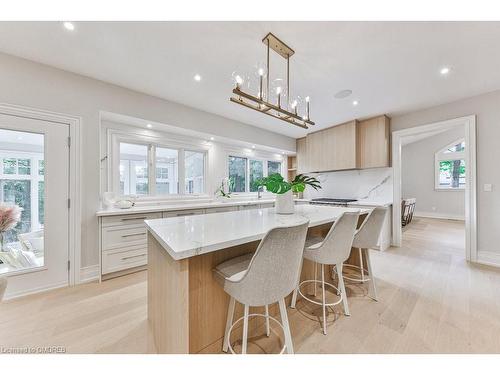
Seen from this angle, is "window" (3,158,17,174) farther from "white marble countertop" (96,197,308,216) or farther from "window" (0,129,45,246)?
"white marble countertop" (96,197,308,216)

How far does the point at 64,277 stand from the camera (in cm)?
224

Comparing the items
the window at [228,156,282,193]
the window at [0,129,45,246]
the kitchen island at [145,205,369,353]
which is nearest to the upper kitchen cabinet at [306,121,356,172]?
the window at [228,156,282,193]

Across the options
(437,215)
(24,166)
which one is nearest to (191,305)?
(24,166)

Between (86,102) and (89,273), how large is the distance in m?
2.09

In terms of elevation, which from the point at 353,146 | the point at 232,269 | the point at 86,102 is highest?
the point at 86,102

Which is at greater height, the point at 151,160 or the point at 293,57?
the point at 293,57

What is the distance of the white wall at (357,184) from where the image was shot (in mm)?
3824

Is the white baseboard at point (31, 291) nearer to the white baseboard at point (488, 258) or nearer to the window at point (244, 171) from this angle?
the window at point (244, 171)

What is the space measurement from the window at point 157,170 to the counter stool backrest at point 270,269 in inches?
110

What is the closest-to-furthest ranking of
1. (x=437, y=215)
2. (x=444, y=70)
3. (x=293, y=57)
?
(x=293, y=57) < (x=444, y=70) < (x=437, y=215)

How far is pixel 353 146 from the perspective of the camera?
12.5 feet

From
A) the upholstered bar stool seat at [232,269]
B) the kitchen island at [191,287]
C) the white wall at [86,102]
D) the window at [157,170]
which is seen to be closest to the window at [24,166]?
the white wall at [86,102]

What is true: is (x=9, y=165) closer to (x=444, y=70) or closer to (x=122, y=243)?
(x=122, y=243)

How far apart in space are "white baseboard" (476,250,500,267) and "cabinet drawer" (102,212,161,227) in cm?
478
